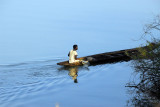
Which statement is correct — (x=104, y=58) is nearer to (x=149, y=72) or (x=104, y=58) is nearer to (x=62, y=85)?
(x=62, y=85)

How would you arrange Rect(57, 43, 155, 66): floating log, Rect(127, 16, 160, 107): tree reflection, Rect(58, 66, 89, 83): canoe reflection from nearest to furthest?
Rect(127, 16, 160, 107): tree reflection < Rect(58, 66, 89, 83): canoe reflection < Rect(57, 43, 155, 66): floating log

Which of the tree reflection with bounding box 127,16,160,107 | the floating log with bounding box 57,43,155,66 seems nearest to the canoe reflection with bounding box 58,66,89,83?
the floating log with bounding box 57,43,155,66

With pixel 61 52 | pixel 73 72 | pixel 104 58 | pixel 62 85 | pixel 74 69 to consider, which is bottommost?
pixel 62 85

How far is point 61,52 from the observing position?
24.0m

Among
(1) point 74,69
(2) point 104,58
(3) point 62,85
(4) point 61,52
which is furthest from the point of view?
(4) point 61,52

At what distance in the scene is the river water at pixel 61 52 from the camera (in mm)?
13180

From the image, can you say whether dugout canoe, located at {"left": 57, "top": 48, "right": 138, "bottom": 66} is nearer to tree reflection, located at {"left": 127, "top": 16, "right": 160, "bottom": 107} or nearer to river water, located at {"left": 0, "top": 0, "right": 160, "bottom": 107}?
river water, located at {"left": 0, "top": 0, "right": 160, "bottom": 107}

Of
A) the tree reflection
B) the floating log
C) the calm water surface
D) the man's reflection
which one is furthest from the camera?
the floating log

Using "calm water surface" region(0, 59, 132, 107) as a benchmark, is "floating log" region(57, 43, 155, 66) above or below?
above

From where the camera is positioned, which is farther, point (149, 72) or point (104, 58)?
point (104, 58)

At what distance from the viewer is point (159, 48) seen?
40.4 ft

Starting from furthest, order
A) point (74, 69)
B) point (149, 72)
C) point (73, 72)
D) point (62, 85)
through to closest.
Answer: point (74, 69) < point (73, 72) < point (62, 85) < point (149, 72)

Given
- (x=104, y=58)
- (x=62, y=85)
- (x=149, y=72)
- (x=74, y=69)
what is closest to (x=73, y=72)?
(x=74, y=69)

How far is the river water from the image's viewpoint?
43.2 ft
